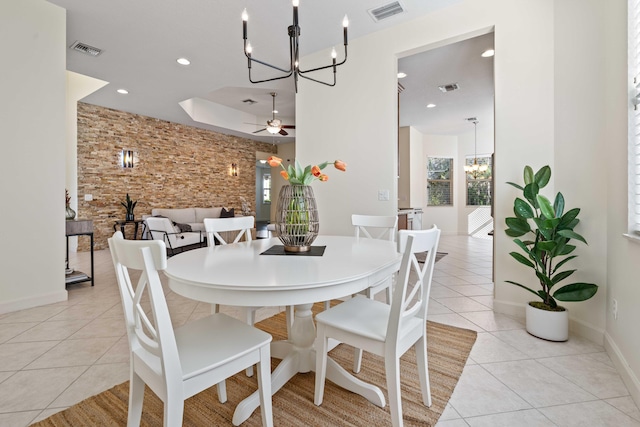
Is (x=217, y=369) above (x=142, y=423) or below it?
above

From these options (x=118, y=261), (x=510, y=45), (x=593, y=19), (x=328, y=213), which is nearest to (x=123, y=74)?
(x=328, y=213)

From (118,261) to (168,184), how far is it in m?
6.79

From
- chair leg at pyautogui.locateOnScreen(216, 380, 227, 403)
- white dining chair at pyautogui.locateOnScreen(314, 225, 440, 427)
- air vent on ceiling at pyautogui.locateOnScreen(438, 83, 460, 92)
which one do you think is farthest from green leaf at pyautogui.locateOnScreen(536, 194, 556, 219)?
air vent on ceiling at pyautogui.locateOnScreen(438, 83, 460, 92)

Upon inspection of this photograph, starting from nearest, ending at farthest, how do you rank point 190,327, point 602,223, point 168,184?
point 190,327
point 602,223
point 168,184

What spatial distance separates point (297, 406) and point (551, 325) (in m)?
1.90

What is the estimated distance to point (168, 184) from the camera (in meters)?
7.20

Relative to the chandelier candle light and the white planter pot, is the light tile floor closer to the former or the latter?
the white planter pot

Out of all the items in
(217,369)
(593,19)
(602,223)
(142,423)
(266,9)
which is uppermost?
(266,9)

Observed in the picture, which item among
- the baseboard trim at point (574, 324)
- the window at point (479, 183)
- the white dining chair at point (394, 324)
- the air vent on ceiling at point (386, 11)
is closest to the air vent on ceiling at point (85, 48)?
the air vent on ceiling at point (386, 11)

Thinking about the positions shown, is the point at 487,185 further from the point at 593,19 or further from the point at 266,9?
the point at 266,9

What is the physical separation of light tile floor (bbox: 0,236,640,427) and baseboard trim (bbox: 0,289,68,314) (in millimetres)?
74

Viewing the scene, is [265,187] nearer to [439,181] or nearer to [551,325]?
[439,181]

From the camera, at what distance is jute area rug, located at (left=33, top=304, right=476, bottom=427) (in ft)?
4.44

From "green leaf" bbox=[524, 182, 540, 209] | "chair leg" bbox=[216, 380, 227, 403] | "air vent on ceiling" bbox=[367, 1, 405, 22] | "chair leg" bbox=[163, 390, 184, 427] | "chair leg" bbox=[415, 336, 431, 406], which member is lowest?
"chair leg" bbox=[216, 380, 227, 403]
